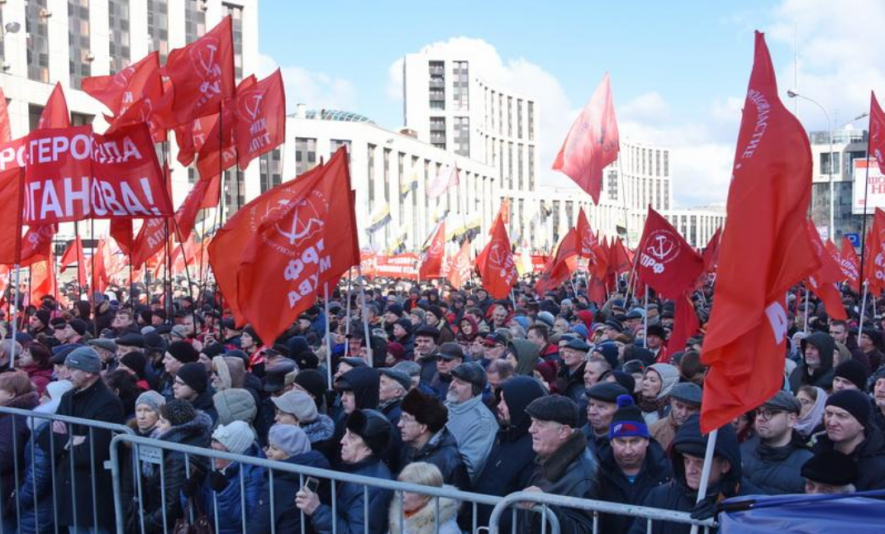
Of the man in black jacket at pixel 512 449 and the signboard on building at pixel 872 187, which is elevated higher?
the signboard on building at pixel 872 187

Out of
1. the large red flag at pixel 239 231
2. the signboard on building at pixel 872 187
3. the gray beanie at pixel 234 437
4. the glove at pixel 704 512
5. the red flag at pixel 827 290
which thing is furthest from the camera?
the signboard on building at pixel 872 187

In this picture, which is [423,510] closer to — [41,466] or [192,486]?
[192,486]

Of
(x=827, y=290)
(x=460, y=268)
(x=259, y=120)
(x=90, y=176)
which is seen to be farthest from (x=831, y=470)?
(x=460, y=268)

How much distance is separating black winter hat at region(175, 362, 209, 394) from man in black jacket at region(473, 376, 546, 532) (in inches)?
92.3

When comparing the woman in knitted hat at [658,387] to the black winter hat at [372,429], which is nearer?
the black winter hat at [372,429]

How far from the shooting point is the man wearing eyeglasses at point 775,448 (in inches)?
194

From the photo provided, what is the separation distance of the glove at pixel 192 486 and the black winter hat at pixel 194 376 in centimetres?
166

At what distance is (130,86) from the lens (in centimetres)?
1334

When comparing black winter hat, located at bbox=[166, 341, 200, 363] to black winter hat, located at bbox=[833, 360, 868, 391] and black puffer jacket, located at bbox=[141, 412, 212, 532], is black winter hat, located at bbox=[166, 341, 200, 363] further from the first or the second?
black winter hat, located at bbox=[833, 360, 868, 391]

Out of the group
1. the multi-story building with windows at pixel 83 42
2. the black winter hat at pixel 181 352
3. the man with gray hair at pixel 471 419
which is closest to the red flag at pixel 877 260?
the man with gray hair at pixel 471 419

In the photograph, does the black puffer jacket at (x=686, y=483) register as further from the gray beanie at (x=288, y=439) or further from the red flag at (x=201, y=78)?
the red flag at (x=201, y=78)

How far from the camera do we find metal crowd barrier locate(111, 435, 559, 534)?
3823 mm

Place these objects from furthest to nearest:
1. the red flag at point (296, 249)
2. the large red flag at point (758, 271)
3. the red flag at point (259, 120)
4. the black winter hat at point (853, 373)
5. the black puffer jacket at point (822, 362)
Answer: the red flag at point (259, 120) < the black puffer jacket at point (822, 362) < the red flag at point (296, 249) < the black winter hat at point (853, 373) < the large red flag at point (758, 271)

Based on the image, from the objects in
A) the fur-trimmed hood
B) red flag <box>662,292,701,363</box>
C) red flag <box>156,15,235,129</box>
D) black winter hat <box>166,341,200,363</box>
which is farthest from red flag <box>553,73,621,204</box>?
the fur-trimmed hood
